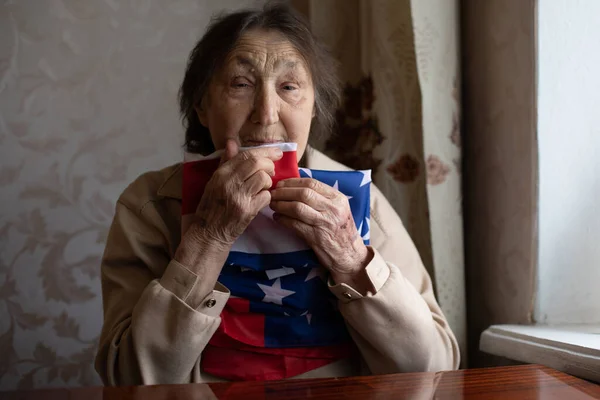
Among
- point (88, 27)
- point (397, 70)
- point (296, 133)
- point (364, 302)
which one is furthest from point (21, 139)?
point (364, 302)

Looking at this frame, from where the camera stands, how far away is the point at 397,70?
5.05 feet

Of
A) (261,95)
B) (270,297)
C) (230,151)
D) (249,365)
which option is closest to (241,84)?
(261,95)

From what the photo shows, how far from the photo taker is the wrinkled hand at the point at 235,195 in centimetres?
100

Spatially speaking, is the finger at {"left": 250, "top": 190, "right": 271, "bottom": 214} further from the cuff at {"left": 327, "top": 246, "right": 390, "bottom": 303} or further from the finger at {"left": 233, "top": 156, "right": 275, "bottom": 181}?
the cuff at {"left": 327, "top": 246, "right": 390, "bottom": 303}

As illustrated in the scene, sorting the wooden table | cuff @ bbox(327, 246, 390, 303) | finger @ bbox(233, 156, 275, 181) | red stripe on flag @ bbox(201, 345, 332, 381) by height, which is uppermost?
finger @ bbox(233, 156, 275, 181)

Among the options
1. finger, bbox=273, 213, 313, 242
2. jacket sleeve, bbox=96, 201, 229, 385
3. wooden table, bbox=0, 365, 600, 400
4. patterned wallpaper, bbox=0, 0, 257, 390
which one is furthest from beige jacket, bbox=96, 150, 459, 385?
patterned wallpaper, bbox=0, 0, 257, 390

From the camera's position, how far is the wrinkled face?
114cm

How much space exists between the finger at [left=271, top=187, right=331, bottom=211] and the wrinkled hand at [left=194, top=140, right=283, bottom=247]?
0.9 inches

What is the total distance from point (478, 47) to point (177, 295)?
96 centimetres

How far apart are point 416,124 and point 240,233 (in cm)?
68

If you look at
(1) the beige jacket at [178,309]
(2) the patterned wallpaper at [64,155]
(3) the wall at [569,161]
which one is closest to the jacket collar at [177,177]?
(1) the beige jacket at [178,309]

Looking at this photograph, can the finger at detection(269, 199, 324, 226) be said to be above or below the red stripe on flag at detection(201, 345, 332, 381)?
above

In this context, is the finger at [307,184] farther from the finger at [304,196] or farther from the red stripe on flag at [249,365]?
the red stripe on flag at [249,365]

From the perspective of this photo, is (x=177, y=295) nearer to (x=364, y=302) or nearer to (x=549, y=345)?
(x=364, y=302)
